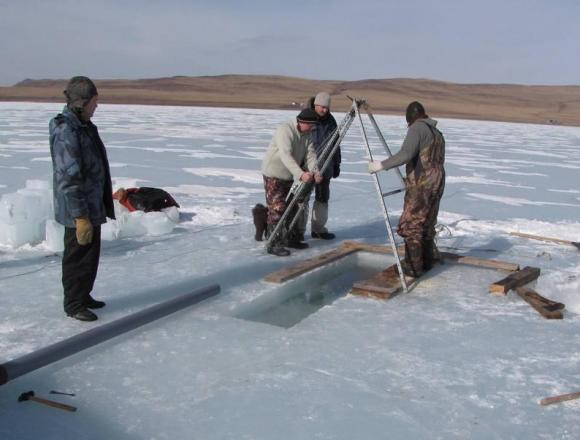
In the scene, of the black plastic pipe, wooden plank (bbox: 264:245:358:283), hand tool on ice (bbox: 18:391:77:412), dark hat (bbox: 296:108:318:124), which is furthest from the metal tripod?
hand tool on ice (bbox: 18:391:77:412)

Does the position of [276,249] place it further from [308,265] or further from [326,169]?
[326,169]

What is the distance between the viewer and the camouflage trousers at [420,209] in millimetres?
4832

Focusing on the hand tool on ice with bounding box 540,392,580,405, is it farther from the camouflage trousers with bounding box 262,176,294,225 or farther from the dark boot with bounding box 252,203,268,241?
the dark boot with bounding box 252,203,268,241

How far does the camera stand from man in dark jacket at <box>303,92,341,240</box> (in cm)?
556

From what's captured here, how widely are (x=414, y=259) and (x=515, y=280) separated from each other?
79 centimetres

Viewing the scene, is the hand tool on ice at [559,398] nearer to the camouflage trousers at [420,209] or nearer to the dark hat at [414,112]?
the camouflage trousers at [420,209]

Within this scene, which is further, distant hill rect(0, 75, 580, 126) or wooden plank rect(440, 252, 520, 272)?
distant hill rect(0, 75, 580, 126)

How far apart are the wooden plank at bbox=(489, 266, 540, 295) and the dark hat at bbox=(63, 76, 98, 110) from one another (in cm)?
320

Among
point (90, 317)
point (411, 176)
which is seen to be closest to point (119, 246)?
point (90, 317)

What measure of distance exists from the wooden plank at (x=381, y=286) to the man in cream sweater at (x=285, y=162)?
3.64 feet

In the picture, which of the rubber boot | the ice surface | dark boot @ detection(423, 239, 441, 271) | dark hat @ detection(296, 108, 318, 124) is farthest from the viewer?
the rubber boot

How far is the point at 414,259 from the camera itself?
16.2 feet

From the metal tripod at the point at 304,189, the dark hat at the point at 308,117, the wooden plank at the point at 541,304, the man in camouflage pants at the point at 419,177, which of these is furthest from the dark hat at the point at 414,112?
the wooden plank at the point at 541,304

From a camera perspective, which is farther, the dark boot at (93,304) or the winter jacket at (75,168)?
the dark boot at (93,304)
